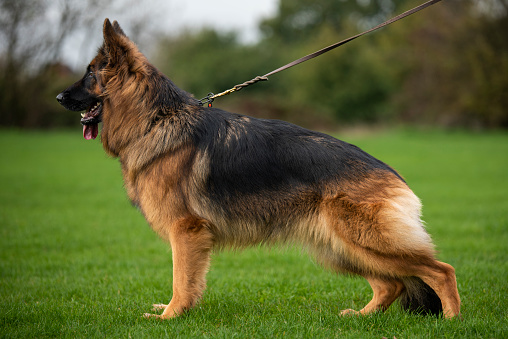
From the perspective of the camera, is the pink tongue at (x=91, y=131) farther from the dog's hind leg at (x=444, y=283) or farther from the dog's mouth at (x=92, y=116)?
the dog's hind leg at (x=444, y=283)

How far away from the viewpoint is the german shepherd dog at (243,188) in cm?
386

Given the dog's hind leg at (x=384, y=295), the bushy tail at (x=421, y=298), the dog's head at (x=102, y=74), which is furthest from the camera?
the dog's hind leg at (x=384, y=295)

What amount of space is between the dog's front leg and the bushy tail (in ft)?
5.78

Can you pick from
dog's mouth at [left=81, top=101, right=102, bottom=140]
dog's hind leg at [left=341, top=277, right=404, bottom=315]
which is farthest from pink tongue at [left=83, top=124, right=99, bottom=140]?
dog's hind leg at [left=341, top=277, right=404, bottom=315]

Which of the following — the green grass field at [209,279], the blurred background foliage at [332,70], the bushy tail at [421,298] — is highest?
the blurred background foliage at [332,70]

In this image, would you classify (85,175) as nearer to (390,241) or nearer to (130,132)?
(130,132)

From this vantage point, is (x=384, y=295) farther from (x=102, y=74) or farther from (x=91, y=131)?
(x=102, y=74)

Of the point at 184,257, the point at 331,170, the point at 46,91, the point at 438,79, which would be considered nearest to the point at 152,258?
the point at 184,257

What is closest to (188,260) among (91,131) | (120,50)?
(91,131)

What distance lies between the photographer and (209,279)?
18.7 feet

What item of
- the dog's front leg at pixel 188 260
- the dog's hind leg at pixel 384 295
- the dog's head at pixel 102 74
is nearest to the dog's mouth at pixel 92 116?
the dog's head at pixel 102 74

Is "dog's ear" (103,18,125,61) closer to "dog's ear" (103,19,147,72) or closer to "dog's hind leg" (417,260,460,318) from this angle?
"dog's ear" (103,19,147,72)

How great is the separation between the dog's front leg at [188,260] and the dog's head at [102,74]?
4.28 feet

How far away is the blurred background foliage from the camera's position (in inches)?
1236
